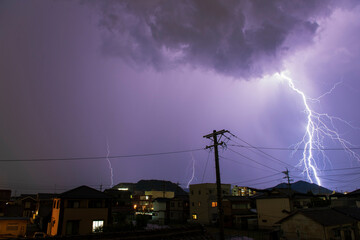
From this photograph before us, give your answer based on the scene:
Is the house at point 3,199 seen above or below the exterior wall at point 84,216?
above

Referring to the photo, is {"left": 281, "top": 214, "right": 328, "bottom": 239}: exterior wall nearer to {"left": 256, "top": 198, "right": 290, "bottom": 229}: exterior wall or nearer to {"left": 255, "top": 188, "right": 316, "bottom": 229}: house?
{"left": 255, "top": 188, "right": 316, "bottom": 229}: house

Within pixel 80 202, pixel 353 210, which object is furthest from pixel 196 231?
pixel 353 210

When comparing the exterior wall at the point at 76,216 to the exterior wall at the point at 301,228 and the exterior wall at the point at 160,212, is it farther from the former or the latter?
the exterior wall at the point at 160,212

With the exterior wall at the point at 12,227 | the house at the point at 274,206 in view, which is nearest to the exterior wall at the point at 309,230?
the house at the point at 274,206

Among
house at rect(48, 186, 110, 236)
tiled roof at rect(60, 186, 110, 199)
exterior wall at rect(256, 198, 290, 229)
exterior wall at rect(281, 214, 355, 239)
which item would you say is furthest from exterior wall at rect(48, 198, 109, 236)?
exterior wall at rect(256, 198, 290, 229)

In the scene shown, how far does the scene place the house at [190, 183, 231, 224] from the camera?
4738cm

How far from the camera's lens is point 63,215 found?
92.2 ft

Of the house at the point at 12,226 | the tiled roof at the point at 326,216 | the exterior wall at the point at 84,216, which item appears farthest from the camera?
the exterior wall at the point at 84,216

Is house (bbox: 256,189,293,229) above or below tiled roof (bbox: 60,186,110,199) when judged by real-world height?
below

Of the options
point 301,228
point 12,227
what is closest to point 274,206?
point 301,228

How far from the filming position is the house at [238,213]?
4172cm

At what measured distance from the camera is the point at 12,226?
28297 mm

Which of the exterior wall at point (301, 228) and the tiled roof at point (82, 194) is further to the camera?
the tiled roof at point (82, 194)

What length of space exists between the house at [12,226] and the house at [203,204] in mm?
31672
